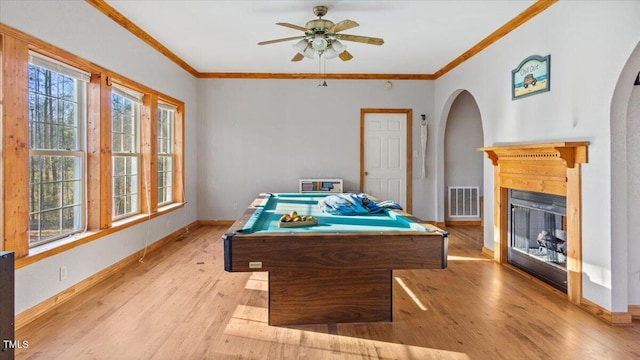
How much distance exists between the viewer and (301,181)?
20.9 feet

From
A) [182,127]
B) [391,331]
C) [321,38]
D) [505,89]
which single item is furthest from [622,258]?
[182,127]

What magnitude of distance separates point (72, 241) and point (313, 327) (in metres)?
2.19

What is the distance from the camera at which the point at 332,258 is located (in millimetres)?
2186

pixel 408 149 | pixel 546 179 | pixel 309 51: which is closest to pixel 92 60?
pixel 309 51

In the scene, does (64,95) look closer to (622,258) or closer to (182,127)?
(182,127)

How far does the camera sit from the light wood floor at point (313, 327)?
87.4 inches

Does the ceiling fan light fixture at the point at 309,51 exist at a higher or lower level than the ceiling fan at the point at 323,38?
lower

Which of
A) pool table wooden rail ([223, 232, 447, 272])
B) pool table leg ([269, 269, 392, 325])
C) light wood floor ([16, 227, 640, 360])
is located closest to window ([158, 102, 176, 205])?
light wood floor ([16, 227, 640, 360])

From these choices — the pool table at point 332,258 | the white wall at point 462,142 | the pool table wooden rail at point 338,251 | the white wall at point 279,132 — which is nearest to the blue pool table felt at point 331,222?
the pool table at point 332,258

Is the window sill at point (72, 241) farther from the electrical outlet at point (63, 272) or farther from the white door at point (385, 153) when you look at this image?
the white door at point (385, 153)

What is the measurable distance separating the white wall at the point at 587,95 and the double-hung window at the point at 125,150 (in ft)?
14.1

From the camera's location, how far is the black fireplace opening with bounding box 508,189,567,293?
10.7 ft

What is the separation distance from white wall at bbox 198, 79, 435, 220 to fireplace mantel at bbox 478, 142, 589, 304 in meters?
2.42

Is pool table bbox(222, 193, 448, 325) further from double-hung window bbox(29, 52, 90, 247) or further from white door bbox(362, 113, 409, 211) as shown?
white door bbox(362, 113, 409, 211)
